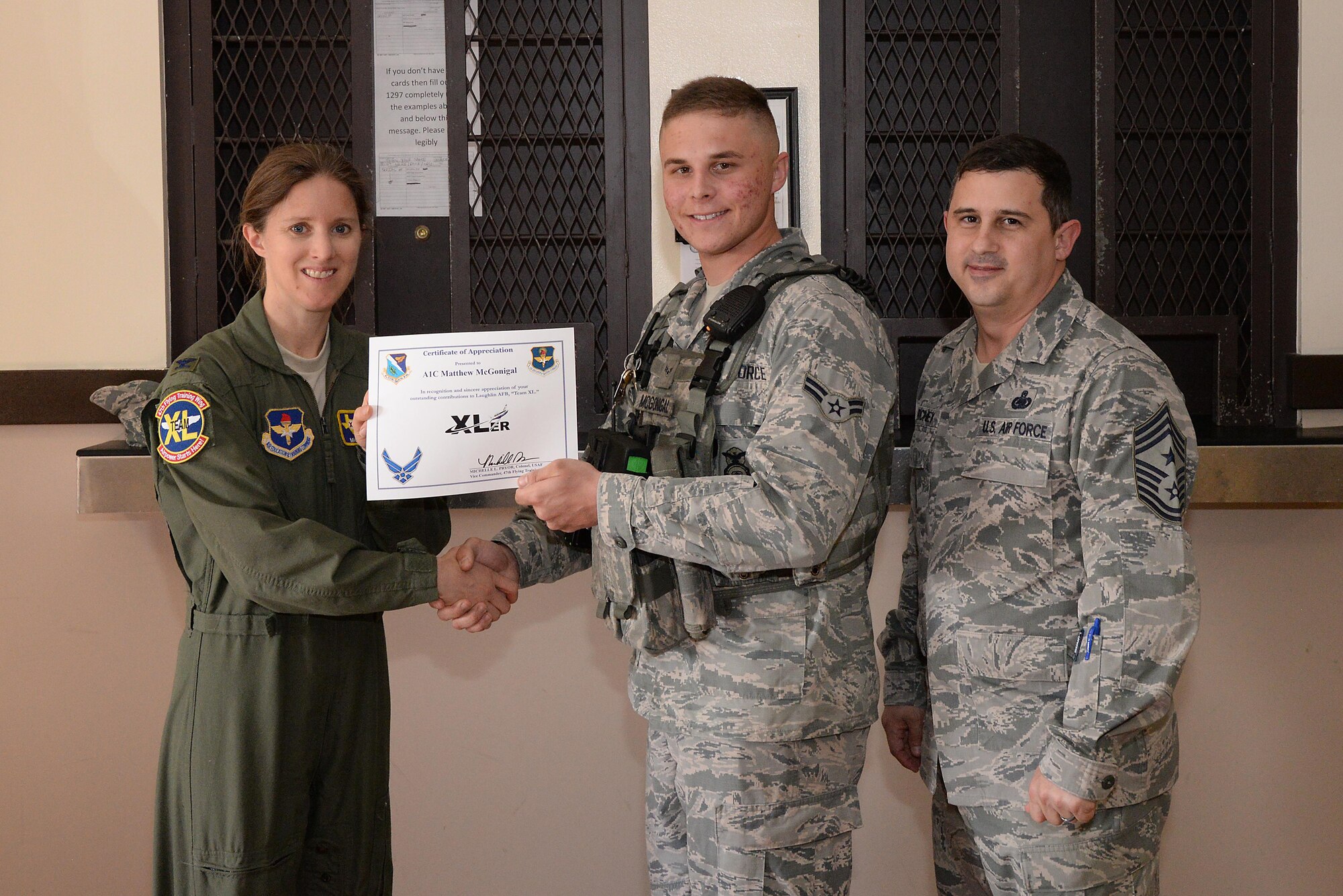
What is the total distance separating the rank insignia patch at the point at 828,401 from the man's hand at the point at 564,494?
0.33m

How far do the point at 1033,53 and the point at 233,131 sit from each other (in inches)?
79.5

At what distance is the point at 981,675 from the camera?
5.02 ft

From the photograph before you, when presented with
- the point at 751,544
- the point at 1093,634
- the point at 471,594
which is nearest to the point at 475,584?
the point at 471,594

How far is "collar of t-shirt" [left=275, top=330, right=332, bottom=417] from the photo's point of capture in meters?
1.70

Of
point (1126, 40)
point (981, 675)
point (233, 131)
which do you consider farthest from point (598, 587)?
point (1126, 40)

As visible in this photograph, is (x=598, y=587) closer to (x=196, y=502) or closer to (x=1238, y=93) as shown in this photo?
(x=196, y=502)

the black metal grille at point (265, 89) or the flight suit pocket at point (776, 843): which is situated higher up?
the black metal grille at point (265, 89)

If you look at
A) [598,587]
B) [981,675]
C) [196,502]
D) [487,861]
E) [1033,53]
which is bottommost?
[487,861]

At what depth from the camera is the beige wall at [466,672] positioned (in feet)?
7.99

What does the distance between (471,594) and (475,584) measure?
0.02 metres

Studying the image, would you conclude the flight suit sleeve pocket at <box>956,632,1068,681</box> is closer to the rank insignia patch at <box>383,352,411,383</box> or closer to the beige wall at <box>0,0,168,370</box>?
the rank insignia patch at <box>383,352,411,383</box>
